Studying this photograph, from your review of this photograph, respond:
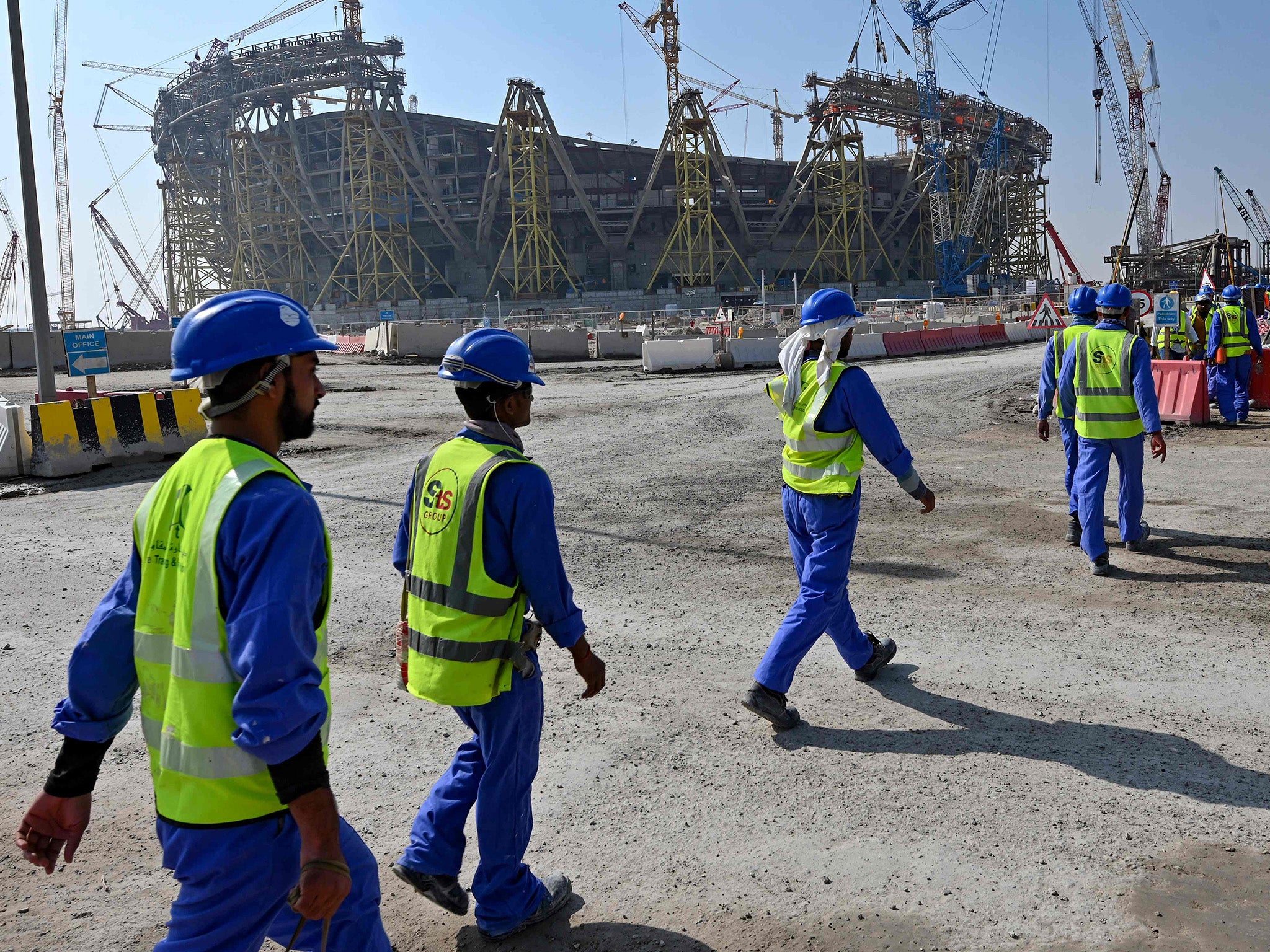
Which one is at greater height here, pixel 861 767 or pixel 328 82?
pixel 328 82

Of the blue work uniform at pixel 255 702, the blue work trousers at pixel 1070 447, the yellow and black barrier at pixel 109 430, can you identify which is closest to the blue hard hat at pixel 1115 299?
the blue work trousers at pixel 1070 447

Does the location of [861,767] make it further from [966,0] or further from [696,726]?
[966,0]

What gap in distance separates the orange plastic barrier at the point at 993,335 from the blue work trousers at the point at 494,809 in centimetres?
3270

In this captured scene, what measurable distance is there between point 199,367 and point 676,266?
77628 millimetres

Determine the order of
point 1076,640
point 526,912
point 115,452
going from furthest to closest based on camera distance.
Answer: point 115,452
point 1076,640
point 526,912

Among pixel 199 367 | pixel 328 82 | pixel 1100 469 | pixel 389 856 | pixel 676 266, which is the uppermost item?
pixel 328 82

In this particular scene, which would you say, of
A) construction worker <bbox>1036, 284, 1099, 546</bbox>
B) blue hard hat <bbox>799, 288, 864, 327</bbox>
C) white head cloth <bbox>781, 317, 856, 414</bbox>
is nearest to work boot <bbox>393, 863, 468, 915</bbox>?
white head cloth <bbox>781, 317, 856, 414</bbox>

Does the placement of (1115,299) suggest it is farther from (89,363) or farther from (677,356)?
(677,356)

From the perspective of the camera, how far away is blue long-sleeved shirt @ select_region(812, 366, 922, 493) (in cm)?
457

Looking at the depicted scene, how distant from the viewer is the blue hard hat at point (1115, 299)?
7625mm

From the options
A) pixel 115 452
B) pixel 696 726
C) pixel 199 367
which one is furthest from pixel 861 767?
pixel 115 452

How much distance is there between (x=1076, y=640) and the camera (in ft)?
18.7

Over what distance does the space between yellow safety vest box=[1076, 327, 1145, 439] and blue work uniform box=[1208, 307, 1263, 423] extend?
8041 millimetres

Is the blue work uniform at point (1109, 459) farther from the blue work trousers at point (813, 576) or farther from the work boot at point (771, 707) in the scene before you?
the work boot at point (771, 707)
